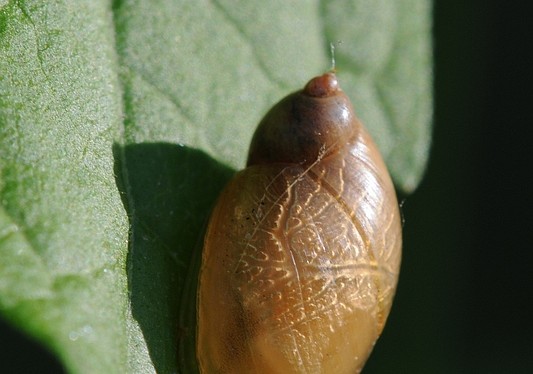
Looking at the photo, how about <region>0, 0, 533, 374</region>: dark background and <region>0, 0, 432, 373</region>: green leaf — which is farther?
<region>0, 0, 533, 374</region>: dark background

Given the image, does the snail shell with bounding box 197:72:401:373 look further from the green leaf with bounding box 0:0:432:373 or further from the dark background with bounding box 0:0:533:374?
the dark background with bounding box 0:0:533:374

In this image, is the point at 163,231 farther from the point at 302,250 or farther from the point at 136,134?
the point at 302,250

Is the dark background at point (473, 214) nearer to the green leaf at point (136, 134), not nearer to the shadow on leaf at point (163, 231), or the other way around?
the green leaf at point (136, 134)

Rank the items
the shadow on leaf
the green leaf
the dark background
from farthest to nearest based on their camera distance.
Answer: the dark background
the shadow on leaf
the green leaf

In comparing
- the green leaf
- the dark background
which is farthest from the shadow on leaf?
the dark background

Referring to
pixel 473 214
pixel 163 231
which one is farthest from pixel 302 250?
pixel 473 214

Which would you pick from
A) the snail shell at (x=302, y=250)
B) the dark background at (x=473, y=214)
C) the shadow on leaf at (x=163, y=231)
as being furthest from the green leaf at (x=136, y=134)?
the dark background at (x=473, y=214)
